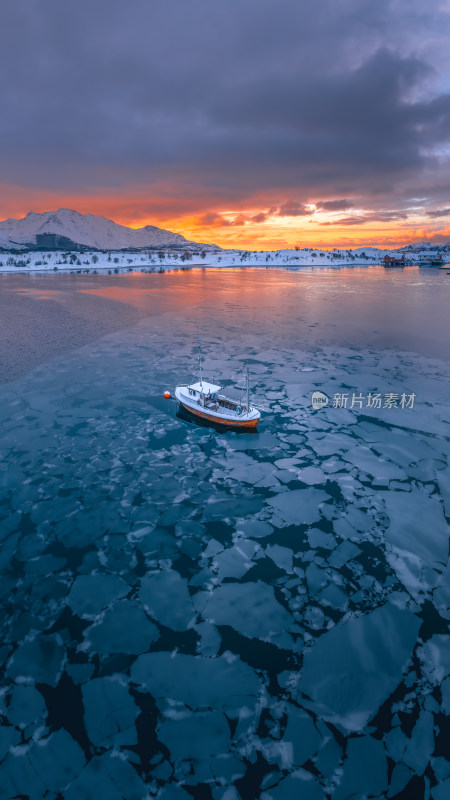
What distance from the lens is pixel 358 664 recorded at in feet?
37.2

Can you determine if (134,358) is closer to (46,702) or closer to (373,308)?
(46,702)

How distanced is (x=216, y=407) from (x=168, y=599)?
15111mm

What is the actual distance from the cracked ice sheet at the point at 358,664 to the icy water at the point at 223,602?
0.16 ft

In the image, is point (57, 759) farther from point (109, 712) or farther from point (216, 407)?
point (216, 407)

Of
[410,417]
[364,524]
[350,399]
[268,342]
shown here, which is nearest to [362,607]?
[364,524]

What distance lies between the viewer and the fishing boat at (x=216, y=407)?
81.8ft

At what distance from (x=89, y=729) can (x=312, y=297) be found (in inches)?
3995

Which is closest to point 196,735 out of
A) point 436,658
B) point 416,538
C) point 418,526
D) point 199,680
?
point 199,680

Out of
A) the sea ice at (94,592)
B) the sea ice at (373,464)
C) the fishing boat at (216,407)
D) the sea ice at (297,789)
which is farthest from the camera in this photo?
the fishing boat at (216,407)

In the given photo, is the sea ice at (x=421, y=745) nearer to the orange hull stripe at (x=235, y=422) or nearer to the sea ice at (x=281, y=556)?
the sea ice at (x=281, y=556)

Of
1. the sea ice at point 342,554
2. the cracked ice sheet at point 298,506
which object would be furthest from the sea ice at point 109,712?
the cracked ice sheet at point 298,506

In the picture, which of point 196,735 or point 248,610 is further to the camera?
point 248,610

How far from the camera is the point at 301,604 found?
1323cm

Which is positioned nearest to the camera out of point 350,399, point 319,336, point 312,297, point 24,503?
point 24,503
